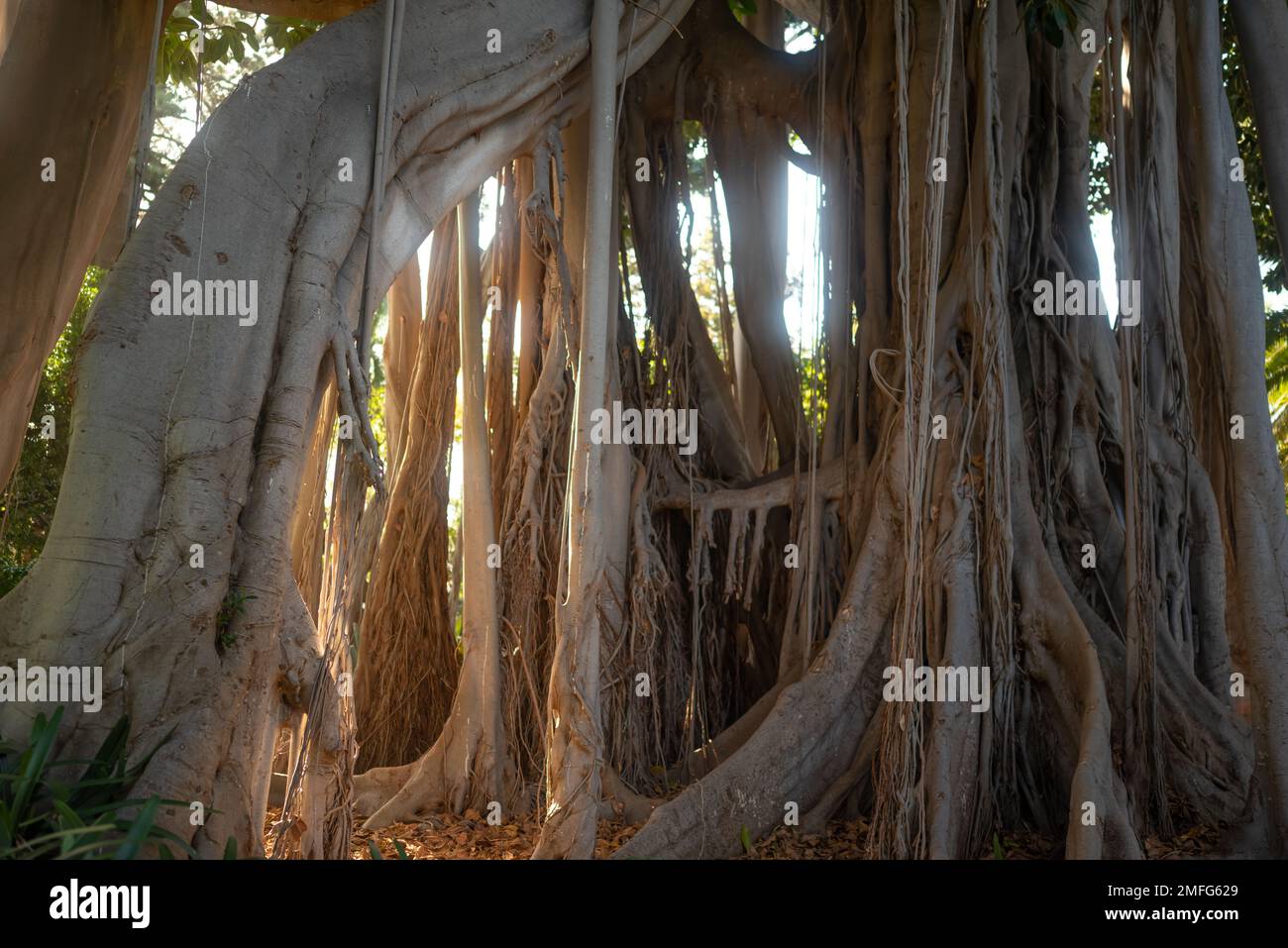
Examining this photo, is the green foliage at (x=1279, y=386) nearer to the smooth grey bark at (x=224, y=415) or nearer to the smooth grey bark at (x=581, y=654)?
the smooth grey bark at (x=581, y=654)

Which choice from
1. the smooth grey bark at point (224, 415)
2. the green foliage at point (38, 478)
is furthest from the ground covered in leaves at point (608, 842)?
the green foliage at point (38, 478)

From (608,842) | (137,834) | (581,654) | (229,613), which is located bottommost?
(608,842)

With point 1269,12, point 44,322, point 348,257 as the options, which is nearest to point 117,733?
point 348,257

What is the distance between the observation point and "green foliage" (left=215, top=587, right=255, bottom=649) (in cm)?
251

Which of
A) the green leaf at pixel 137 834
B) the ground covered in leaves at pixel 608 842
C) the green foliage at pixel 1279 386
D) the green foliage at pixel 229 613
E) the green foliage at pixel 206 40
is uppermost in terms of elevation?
the green foliage at pixel 206 40

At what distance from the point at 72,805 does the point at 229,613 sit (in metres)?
0.50

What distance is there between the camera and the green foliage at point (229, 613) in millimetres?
2514

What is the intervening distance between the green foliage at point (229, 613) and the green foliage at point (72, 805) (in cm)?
26

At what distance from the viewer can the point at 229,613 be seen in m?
2.54

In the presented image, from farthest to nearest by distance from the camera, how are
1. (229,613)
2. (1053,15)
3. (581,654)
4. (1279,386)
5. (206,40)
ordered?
(1279,386)
(206,40)
(1053,15)
(581,654)
(229,613)

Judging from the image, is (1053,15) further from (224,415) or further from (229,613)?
(229,613)

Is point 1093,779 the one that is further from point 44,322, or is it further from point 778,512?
point 44,322

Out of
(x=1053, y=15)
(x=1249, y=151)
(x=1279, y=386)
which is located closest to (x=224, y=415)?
(x=1053, y=15)

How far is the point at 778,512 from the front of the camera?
4191 millimetres
